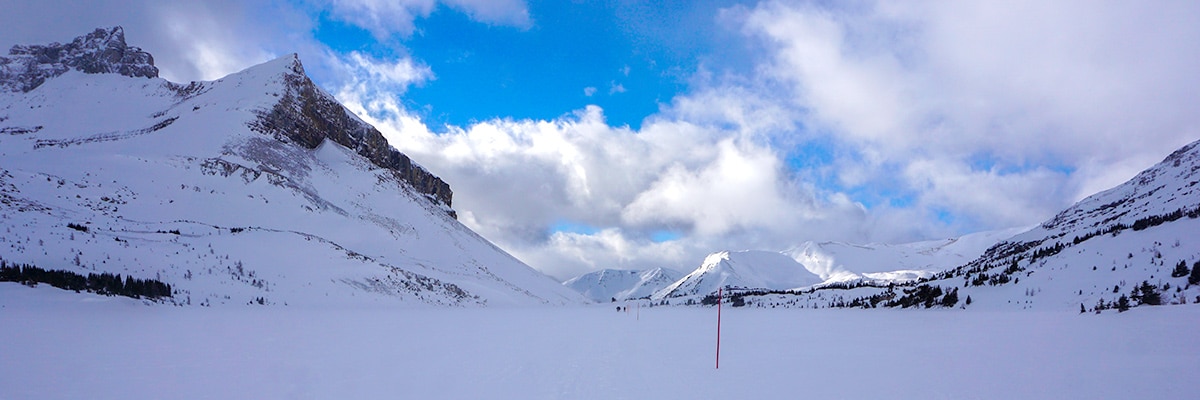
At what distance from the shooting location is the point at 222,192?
51469 millimetres

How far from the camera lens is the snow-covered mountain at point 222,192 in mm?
27438

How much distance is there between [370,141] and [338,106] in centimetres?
Result: 901

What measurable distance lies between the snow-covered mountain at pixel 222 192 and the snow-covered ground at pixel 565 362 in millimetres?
12860

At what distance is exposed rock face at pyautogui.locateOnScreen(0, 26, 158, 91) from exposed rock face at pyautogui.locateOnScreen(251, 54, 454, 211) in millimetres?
43151

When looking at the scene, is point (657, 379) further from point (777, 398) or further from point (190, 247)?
point (190, 247)

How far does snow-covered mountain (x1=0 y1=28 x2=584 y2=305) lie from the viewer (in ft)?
90.0

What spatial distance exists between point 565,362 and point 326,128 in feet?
319

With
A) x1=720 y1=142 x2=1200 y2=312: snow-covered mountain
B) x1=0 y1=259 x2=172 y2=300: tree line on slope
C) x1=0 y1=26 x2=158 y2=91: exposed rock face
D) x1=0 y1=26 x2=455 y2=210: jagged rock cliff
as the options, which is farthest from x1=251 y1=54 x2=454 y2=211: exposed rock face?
x1=720 y1=142 x2=1200 y2=312: snow-covered mountain

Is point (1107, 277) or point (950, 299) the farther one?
point (950, 299)

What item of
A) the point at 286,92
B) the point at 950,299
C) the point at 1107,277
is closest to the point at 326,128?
the point at 286,92

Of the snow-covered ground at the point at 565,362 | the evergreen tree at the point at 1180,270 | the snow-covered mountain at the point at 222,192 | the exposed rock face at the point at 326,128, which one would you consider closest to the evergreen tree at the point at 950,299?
the evergreen tree at the point at 1180,270

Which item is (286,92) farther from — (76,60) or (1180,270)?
(1180,270)

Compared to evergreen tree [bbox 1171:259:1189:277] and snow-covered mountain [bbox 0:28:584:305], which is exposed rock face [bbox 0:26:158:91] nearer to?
snow-covered mountain [bbox 0:28:584:305]

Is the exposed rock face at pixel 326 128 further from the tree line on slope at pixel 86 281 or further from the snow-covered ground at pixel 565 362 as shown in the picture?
the snow-covered ground at pixel 565 362
